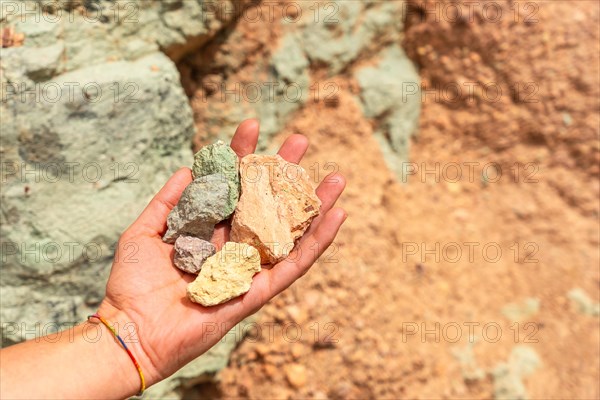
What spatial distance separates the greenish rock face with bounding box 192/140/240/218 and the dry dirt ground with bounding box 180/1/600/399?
76 centimetres

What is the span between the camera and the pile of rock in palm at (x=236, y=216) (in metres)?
2.08

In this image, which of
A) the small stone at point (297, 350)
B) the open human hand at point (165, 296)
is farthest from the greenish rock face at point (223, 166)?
the small stone at point (297, 350)

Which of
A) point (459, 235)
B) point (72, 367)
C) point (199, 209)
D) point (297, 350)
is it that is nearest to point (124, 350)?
point (72, 367)

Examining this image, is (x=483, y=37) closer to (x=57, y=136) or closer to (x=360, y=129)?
(x=360, y=129)

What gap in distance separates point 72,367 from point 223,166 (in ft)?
3.09

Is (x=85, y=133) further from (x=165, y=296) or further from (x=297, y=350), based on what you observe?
(x=297, y=350)

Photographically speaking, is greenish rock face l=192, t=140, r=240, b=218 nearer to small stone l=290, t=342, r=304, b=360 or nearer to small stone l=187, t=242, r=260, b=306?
small stone l=187, t=242, r=260, b=306

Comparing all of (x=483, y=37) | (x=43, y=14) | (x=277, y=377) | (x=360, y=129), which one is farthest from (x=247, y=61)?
(x=277, y=377)

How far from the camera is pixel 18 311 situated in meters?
2.46

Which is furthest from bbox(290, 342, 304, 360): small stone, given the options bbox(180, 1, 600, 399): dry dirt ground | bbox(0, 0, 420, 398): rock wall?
bbox(0, 0, 420, 398): rock wall

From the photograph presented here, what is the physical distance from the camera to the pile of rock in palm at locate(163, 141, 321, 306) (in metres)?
2.08

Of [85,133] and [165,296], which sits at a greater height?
[85,133]

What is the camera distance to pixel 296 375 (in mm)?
2766

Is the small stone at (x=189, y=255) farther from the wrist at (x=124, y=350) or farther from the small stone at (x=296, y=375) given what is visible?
the small stone at (x=296, y=375)
